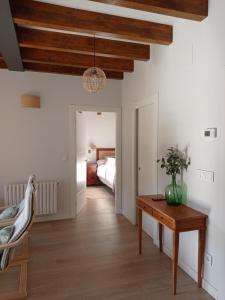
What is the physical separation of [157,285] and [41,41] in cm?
310

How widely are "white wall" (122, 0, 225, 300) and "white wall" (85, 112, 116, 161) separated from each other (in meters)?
4.64

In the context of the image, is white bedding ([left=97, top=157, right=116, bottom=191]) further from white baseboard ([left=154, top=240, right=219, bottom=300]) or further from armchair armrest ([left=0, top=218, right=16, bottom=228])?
armchair armrest ([left=0, top=218, right=16, bottom=228])

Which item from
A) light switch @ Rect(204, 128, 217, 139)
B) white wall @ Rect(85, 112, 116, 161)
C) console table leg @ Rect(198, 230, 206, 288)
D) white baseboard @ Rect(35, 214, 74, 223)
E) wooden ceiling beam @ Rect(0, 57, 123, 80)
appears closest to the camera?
light switch @ Rect(204, 128, 217, 139)

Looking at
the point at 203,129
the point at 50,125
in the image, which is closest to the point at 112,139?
the point at 50,125

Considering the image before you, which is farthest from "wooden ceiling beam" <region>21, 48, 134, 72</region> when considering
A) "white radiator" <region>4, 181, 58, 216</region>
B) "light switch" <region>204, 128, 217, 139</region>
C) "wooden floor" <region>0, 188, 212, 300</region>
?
"wooden floor" <region>0, 188, 212, 300</region>

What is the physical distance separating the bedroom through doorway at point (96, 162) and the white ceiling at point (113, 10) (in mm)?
2406

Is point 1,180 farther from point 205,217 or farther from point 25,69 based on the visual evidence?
point 205,217

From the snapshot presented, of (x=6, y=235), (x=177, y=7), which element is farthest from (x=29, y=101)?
(x=177, y=7)

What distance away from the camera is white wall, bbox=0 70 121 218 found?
13.2ft

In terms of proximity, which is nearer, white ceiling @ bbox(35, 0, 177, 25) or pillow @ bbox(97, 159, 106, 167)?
white ceiling @ bbox(35, 0, 177, 25)

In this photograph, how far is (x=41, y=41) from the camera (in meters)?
2.90

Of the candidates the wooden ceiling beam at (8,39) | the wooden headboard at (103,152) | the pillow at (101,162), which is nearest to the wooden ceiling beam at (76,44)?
the wooden ceiling beam at (8,39)

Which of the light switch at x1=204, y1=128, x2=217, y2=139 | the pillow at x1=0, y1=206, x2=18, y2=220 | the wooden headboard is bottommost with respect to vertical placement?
the pillow at x1=0, y1=206, x2=18, y2=220

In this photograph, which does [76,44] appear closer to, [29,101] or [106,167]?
[29,101]
